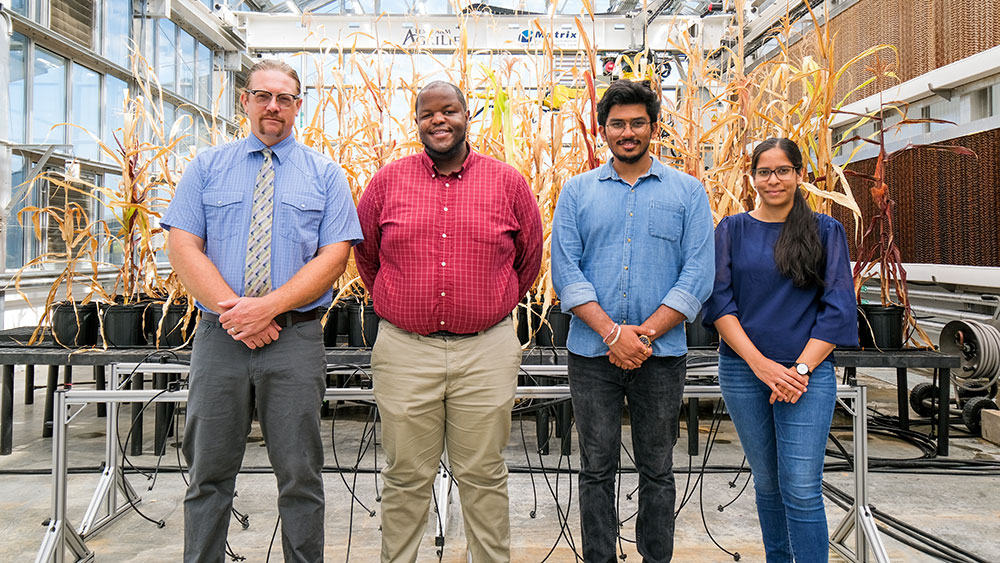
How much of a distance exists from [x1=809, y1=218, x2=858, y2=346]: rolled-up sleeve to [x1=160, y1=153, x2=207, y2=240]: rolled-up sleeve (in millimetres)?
1418

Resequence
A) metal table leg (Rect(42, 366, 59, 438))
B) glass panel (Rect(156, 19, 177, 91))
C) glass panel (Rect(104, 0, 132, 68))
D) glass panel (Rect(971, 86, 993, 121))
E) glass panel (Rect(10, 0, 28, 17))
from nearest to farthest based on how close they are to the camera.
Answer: metal table leg (Rect(42, 366, 59, 438)) < glass panel (Rect(971, 86, 993, 121)) < glass panel (Rect(10, 0, 28, 17)) < glass panel (Rect(104, 0, 132, 68)) < glass panel (Rect(156, 19, 177, 91))

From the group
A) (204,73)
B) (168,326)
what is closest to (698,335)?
(168,326)

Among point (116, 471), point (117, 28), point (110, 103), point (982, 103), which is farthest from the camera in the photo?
point (117, 28)

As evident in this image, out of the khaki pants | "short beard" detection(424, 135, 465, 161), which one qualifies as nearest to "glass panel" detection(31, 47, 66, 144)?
"short beard" detection(424, 135, 465, 161)

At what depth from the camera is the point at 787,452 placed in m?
1.36

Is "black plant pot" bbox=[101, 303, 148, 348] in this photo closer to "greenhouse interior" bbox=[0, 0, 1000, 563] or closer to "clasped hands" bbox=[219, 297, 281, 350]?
"greenhouse interior" bbox=[0, 0, 1000, 563]

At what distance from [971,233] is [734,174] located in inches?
99.5

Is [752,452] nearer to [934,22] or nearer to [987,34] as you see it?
[987,34]

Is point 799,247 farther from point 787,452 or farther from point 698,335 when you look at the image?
point 698,335

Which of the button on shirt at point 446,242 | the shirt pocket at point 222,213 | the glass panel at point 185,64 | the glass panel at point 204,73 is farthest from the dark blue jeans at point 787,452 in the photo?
the glass panel at point 204,73

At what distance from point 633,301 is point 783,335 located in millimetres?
343

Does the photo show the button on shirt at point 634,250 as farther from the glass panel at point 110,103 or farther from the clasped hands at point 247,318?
the glass panel at point 110,103

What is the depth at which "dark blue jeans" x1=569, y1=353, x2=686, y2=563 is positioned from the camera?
1.40m

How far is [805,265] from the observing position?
135 cm
